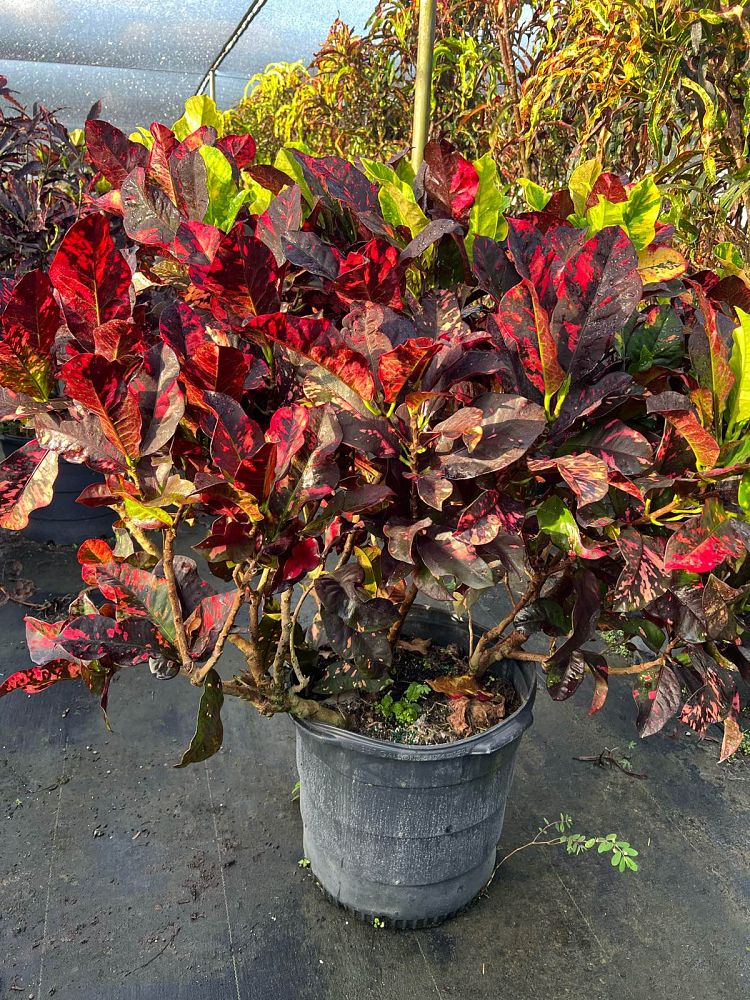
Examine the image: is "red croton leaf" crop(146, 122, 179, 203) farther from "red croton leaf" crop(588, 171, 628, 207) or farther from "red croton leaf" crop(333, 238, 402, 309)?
"red croton leaf" crop(588, 171, 628, 207)

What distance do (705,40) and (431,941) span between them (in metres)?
1.94

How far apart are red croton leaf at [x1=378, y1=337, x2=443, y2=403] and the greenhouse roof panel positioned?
5.29 metres

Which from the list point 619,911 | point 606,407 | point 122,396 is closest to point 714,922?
point 619,911

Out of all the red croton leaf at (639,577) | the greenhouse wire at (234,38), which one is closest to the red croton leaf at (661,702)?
the red croton leaf at (639,577)

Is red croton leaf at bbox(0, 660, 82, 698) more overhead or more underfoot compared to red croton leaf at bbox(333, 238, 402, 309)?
more underfoot

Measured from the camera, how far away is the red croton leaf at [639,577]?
0.85m

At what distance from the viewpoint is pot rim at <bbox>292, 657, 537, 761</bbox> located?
1.18 m

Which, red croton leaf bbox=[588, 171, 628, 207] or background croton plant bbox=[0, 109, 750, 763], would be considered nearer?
background croton plant bbox=[0, 109, 750, 763]

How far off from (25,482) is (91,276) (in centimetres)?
26

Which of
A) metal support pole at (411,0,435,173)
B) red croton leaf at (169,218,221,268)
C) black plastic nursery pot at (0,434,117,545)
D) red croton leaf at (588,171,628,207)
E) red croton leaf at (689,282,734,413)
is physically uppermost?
metal support pole at (411,0,435,173)

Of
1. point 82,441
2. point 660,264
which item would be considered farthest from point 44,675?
point 660,264

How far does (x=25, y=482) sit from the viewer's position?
0.86 m

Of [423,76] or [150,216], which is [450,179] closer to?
[150,216]

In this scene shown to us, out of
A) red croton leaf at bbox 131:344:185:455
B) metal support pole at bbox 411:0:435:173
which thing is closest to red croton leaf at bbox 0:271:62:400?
red croton leaf at bbox 131:344:185:455
